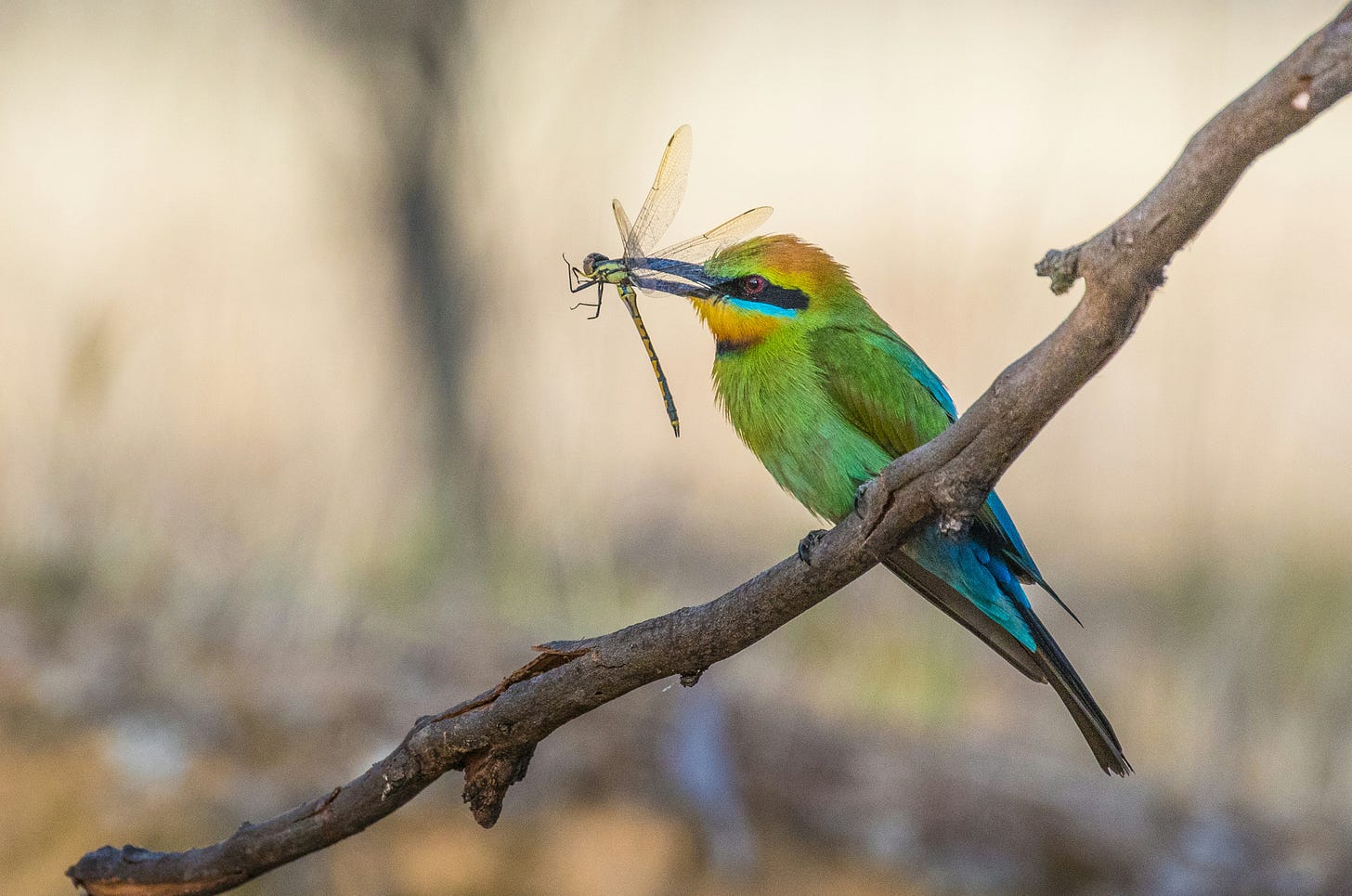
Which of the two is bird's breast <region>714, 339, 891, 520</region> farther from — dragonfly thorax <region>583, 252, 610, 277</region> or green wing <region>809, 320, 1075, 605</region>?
dragonfly thorax <region>583, 252, 610, 277</region>

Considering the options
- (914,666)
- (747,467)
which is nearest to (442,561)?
(747,467)

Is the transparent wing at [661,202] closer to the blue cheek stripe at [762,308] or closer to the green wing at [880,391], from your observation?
the blue cheek stripe at [762,308]

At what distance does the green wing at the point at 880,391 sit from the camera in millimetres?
1698

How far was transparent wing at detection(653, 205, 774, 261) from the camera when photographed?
74.2 inches

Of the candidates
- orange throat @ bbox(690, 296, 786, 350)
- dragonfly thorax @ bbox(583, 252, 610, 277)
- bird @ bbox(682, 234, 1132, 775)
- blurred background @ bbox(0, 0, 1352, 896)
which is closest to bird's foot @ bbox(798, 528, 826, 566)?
bird @ bbox(682, 234, 1132, 775)

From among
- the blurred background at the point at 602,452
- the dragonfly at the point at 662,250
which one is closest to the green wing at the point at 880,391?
the dragonfly at the point at 662,250

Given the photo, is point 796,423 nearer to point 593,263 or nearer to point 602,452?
point 593,263

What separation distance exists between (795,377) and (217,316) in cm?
261

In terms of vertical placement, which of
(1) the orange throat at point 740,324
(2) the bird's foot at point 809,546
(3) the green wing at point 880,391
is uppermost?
(1) the orange throat at point 740,324

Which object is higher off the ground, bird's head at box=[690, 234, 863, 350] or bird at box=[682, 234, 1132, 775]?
bird's head at box=[690, 234, 863, 350]

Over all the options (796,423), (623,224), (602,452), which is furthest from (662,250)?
(602,452)

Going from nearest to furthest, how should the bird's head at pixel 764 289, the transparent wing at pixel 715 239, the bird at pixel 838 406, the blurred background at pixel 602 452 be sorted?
the bird at pixel 838 406 < the bird's head at pixel 764 289 < the transparent wing at pixel 715 239 < the blurred background at pixel 602 452

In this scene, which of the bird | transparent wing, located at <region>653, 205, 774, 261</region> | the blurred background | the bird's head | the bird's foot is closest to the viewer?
the bird's foot

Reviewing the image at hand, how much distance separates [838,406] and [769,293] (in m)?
0.21
